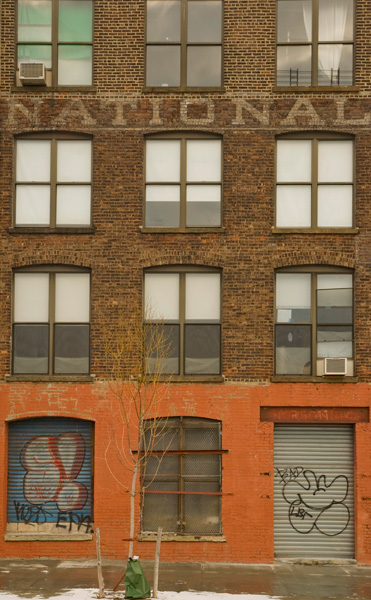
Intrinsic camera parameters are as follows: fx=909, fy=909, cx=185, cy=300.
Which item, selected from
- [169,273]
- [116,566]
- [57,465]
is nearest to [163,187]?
[169,273]

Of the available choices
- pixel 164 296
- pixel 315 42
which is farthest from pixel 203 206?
pixel 315 42

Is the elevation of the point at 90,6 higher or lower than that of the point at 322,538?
higher

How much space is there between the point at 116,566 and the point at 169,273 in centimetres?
666

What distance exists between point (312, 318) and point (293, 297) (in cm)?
65

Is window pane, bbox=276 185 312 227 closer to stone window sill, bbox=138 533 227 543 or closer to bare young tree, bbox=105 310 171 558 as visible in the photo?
bare young tree, bbox=105 310 171 558

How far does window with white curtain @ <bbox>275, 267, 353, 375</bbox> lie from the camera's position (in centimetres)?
2089

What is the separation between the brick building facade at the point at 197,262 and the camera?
20.6 meters

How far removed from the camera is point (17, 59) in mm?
21594

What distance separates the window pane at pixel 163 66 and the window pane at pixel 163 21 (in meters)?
0.25

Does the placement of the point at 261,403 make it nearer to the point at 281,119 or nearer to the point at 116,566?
the point at 116,566

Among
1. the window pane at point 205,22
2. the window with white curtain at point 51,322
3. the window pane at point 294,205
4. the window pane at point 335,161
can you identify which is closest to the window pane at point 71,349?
the window with white curtain at point 51,322

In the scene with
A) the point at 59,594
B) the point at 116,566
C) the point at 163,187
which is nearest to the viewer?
the point at 59,594

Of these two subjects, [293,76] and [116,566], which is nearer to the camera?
[116,566]

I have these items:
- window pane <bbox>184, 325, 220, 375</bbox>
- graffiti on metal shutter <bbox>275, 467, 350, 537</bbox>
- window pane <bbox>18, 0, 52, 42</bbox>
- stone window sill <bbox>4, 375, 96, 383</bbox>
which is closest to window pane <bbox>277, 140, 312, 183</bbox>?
window pane <bbox>184, 325, 220, 375</bbox>
